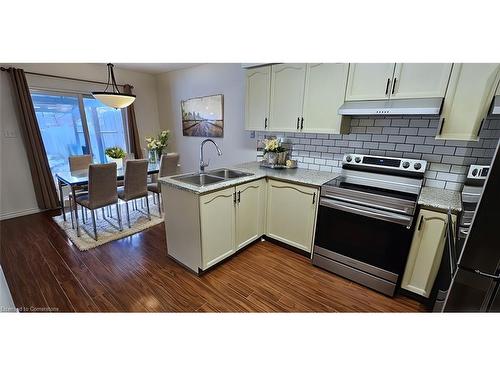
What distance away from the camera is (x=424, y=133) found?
191 cm

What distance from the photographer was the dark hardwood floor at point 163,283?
1706 mm

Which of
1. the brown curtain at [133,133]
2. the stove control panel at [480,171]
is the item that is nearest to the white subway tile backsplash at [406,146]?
the stove control panel at [480,171]

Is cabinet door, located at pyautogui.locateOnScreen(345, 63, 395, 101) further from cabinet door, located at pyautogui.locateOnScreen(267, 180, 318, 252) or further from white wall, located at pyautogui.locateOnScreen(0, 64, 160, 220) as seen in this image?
white wall, located at pyautogui.locateOnScreen(0, 64, 160, 220)

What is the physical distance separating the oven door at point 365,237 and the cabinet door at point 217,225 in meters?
0.84

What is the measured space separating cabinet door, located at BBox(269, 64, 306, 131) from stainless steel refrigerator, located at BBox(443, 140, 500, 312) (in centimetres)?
174

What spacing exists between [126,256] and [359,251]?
2306 millimetres

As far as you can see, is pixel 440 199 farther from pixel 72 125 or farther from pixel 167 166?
pixel 72 125

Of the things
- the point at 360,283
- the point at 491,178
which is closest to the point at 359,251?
the point at 360,283

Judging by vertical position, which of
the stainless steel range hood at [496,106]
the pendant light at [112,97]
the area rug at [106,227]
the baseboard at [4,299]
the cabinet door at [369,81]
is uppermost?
the cabinet door at [369,81]

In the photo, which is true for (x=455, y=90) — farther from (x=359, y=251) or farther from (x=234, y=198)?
(x=234, y=198)

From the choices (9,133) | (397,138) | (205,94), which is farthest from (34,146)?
(397,138)

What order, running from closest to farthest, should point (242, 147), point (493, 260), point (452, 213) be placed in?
point (493, 260)
point (452, 213)
point (242, 147)

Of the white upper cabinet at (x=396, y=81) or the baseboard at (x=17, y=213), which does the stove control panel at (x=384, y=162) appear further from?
the baseboard at (x=17, y=213)

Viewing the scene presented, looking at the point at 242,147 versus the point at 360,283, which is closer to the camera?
the point at 360,283
